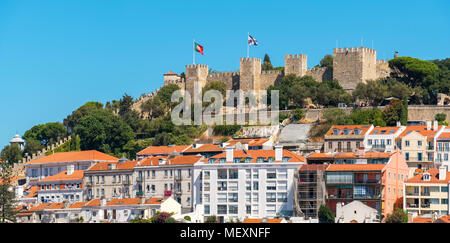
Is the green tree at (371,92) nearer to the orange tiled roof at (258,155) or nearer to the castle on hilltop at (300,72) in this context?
the castle on hilltop at (300,72)

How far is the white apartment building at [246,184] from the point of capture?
5403 centimetres

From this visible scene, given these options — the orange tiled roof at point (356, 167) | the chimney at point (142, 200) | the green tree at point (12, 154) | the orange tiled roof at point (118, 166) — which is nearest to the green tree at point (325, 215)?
the orange tiled roof at point (356, 167)

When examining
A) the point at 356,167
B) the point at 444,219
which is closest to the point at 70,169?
the point at 356,167

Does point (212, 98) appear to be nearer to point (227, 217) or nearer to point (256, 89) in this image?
point (256, 89)

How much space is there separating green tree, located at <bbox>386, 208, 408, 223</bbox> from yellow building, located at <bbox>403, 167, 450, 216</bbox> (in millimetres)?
1131

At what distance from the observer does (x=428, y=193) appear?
172 ft

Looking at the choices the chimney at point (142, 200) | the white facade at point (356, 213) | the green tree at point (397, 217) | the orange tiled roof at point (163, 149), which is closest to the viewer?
the green tree at point (397, 217)

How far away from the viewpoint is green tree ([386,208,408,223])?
160 ft

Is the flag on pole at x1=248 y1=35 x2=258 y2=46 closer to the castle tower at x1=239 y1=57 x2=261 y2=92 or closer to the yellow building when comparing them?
the castle tower at x1=239 y1=57 x2=261 y2=92

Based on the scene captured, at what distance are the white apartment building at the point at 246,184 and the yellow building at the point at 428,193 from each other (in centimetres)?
618

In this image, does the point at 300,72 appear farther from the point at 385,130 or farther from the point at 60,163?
the point at 60,163

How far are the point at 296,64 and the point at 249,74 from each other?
14.8 feet

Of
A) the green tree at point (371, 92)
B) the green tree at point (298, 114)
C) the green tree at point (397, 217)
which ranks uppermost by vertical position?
the green tree at point (371, 92)
